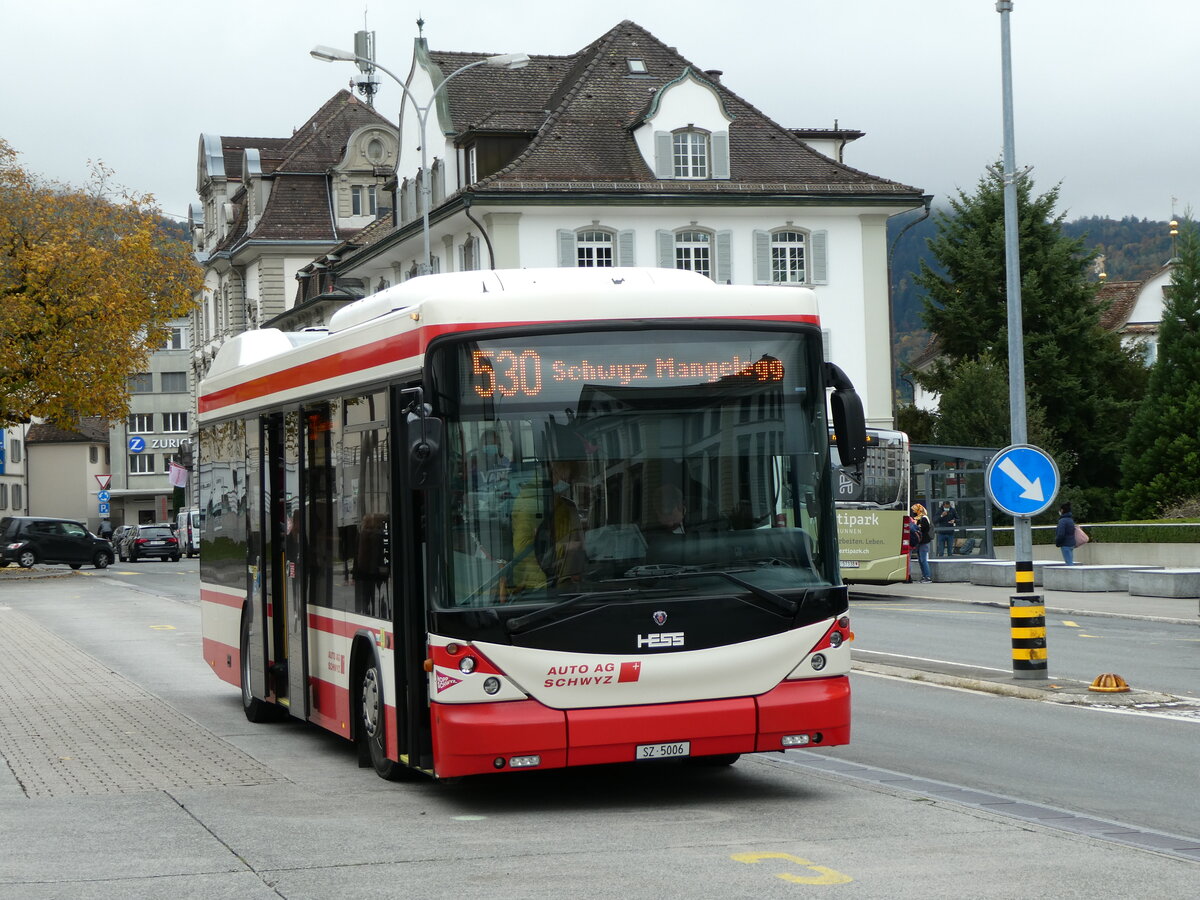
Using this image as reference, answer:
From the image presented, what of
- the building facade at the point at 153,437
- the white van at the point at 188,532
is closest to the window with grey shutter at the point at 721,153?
the white van at the point at 188,532

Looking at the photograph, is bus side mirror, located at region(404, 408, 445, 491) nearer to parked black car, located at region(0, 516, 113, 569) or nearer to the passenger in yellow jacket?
the passenger in yellow jacket

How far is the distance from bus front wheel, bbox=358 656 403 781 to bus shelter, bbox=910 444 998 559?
30.2m

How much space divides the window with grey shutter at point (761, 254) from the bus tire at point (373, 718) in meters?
41.9

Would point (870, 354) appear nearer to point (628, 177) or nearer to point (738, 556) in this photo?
point (628, 177)

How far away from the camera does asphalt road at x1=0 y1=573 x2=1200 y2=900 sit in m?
7.80

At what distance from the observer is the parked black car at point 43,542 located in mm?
57750

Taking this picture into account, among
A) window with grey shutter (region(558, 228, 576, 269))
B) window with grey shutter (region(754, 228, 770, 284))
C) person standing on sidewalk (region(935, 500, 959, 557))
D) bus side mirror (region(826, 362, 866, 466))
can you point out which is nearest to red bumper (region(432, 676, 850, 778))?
bus side mirror (region(826, 362, 866, 466))

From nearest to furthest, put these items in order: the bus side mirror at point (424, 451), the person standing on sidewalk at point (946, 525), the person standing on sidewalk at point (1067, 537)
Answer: the bus side mirror at point (424, 451)
the person standing on sidewalk at point (1067, 537)
the person standing on sidewalk at point (946, 525)

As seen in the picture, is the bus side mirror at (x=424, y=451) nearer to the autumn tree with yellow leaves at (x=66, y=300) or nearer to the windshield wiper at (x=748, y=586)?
the windshield wiper at (x=748, y=586)

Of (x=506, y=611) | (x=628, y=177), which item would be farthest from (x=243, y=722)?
(x=628, y=177)

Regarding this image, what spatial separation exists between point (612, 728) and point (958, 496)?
32312 mm

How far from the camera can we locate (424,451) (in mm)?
9398

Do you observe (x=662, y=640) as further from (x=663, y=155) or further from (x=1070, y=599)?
(x=663, y=155)

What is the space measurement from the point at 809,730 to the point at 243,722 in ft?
20.7
